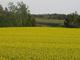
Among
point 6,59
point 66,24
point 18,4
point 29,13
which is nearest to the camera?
point 6,59

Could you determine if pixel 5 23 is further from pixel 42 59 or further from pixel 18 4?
pixel 42 59

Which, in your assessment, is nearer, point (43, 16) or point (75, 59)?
point (75, 59)

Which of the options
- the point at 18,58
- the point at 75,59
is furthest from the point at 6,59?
the point at 75,59

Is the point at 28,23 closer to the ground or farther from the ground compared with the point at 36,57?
closer to the ground

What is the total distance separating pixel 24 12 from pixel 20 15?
115 inches

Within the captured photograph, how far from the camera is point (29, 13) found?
101625 millimetres

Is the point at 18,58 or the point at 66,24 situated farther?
the point at 66,24

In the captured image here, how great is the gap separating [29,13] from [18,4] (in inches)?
365

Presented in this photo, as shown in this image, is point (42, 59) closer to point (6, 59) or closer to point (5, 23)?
point (6, 59)

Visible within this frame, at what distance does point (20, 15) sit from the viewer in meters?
103

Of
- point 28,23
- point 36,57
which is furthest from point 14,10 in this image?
point 36,57

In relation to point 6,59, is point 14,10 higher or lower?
lower

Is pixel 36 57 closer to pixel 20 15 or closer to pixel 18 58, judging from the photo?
pixel 18 58

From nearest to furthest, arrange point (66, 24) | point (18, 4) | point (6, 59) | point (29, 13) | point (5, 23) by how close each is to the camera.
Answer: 1. point (6, 59)
2. point (66, 24)
3. point (5, 23)
4. point (29, 13)
5. point (18, 4)
